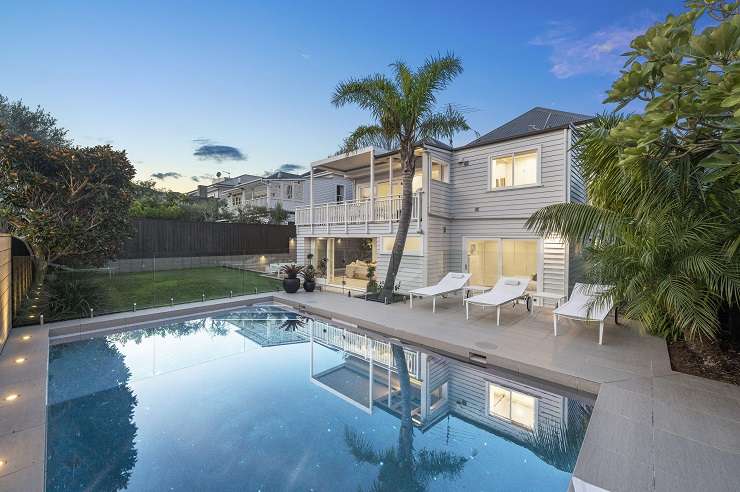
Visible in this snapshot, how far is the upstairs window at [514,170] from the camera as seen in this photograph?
10492mm

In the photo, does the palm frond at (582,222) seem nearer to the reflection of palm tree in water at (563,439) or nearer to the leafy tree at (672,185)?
the leafy tree at (672,185)

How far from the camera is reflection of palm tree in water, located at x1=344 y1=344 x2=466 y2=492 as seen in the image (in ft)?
11.4

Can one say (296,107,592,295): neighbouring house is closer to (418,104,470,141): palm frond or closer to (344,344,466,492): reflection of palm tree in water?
(418,104,470,141): palm frond

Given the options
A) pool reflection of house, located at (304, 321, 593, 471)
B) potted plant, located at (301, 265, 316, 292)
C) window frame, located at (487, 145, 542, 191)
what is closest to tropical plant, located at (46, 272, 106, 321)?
potted plant, located at (301, 265, 316, 292)

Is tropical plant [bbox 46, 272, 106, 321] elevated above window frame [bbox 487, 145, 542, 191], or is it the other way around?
window frame [bbox 487, 145, 542, 191]

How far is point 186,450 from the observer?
395 centimetres

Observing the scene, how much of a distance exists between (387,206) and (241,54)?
28.9ft

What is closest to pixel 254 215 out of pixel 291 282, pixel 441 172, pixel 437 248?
pixel 291 282

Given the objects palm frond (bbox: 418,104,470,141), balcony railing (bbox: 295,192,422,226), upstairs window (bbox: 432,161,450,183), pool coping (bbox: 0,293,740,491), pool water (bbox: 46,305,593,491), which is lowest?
pool water (bbox: 46,305,593,491)

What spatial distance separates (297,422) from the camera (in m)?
4.59

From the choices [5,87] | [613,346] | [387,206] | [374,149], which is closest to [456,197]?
[387,206]

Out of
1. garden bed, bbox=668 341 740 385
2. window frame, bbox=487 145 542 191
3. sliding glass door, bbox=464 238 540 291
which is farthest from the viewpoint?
sliding glass door, bbox=464 238 540 291

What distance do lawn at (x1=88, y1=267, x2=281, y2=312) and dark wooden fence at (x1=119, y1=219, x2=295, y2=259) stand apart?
2.38m

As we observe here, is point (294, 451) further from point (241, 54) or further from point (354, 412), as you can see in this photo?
point (241, 54)
